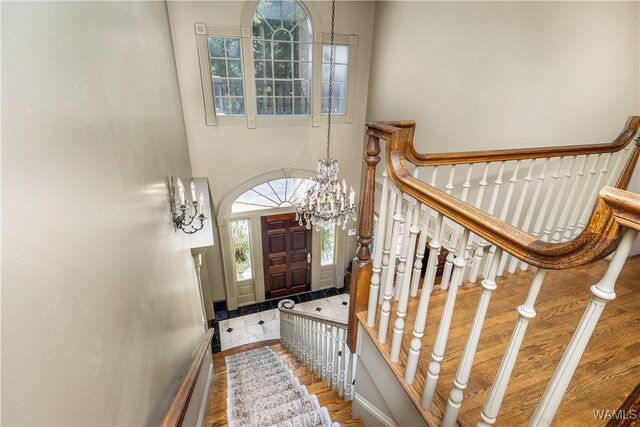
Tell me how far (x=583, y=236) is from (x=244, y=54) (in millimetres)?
4973

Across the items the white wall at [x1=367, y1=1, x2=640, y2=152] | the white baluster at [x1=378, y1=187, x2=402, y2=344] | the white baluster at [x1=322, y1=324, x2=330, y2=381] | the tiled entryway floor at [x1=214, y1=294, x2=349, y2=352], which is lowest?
the tiled entryway floor at [x1=214, y1=294, x2=349, y2=352]

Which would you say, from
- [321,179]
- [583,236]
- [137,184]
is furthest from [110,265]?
[321,179]

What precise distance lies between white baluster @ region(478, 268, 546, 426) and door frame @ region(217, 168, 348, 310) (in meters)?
4.81

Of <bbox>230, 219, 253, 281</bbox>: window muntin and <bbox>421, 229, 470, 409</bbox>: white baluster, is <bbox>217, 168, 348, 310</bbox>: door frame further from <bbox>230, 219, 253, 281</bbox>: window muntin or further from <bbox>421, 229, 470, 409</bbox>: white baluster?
<bbox>421, 229, 470, 409</bbox>: white baluster

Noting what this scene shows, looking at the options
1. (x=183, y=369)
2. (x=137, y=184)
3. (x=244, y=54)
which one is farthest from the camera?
(x=244, y=54)

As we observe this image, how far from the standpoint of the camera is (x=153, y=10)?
9.97ft

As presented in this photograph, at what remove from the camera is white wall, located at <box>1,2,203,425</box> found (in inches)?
26.7

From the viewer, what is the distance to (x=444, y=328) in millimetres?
1084

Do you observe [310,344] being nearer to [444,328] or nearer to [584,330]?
[444,328]

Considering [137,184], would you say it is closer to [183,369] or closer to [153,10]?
[183,369]

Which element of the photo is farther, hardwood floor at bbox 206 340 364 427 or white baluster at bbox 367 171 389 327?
hardwood floor at bbox 206 340 364 427

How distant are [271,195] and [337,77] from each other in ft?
7.69

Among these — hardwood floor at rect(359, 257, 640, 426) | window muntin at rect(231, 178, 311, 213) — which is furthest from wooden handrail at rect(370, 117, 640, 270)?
window muntin at rect(231, 178, 311, 213)

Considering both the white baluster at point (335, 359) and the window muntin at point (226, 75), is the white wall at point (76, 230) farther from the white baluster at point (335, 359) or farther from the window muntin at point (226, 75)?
the window muntin at point (226, 75)
